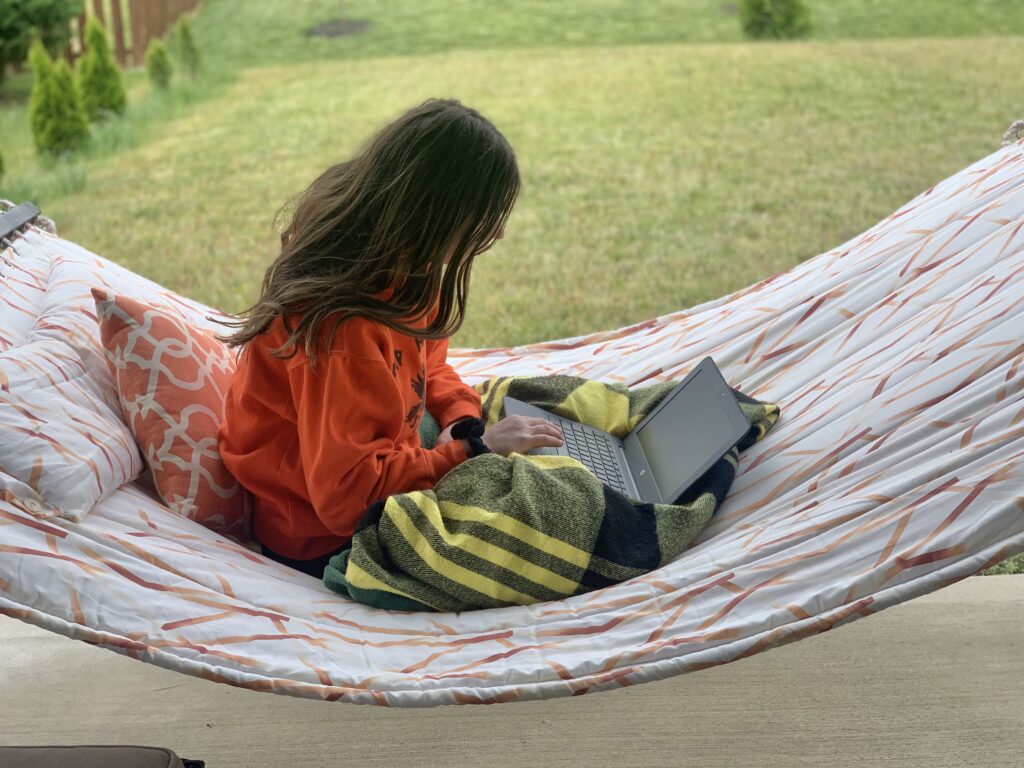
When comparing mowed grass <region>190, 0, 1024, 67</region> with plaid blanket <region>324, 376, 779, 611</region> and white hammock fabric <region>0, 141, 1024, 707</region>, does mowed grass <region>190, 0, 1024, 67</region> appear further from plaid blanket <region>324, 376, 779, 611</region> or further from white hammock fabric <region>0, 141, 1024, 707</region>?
plaid blanket <region>324, 376, 779, 611</region>

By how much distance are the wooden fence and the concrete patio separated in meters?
6.84

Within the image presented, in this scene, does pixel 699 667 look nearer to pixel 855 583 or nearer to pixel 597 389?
pixel 855 583

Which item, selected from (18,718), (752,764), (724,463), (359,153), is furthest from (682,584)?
(18,718)

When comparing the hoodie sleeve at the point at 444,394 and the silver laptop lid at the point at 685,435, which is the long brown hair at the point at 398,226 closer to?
the hoodie sleeve at the point at 444,394

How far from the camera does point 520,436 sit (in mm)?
1572

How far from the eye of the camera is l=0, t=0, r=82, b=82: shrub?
6.95 m

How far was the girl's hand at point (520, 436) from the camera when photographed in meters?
1.57

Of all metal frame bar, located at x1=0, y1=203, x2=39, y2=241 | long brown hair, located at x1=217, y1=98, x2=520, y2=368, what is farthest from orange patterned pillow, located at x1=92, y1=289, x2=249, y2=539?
metal frame bar, located at x1=0, y1=203, x2=39, y2=241

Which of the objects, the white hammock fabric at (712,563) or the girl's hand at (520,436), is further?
the girl's hand at (520,436)

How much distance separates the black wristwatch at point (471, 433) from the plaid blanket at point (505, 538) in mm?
66

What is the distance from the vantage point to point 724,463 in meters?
1.61

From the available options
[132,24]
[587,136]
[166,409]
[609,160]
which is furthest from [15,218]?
[132,24]

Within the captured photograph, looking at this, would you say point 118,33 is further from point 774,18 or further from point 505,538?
point 505,538

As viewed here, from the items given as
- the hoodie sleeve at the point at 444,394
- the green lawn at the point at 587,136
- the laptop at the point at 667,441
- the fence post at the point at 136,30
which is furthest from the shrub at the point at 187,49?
the laptop at the point at 667,441
